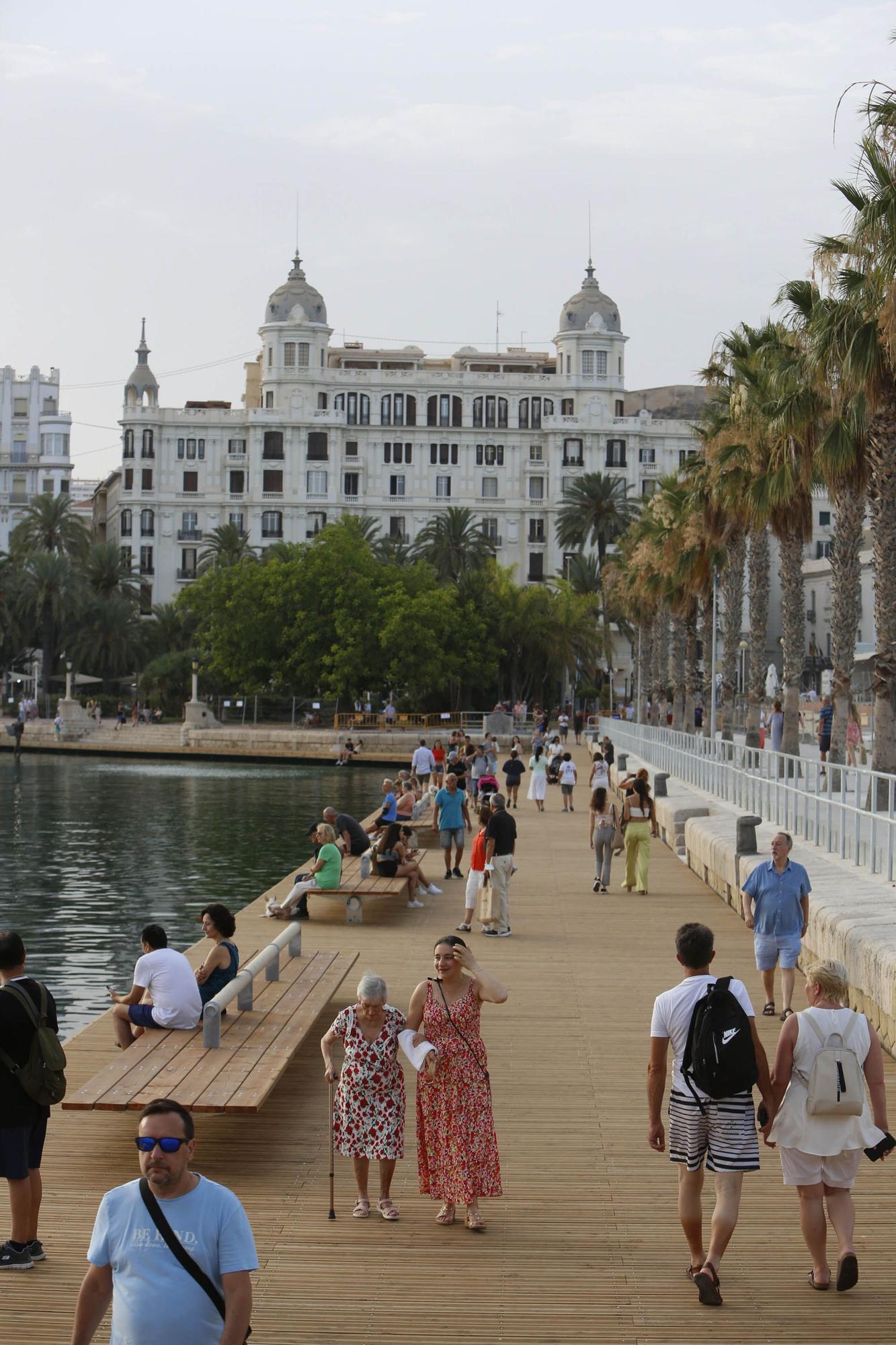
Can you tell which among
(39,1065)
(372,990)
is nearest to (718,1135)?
(372,990)

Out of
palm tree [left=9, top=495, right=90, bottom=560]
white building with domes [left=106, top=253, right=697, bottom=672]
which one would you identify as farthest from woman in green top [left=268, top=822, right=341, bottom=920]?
white building with domes [left=106, top=253, right=697, bottom=672]

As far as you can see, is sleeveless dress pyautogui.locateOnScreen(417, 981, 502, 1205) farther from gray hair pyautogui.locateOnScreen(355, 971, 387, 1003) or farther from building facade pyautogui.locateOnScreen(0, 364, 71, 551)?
building facade pyautogui.locateOnScreen(0, 364, 71, 551)

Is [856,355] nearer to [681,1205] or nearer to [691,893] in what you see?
[691,893]

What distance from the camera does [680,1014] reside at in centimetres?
738

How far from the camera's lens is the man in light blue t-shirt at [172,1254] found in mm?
4699

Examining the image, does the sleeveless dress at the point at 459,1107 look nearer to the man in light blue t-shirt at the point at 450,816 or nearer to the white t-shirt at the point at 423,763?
the man in light blue t-shirt at the point at 450,816

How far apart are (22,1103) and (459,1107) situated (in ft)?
7.43

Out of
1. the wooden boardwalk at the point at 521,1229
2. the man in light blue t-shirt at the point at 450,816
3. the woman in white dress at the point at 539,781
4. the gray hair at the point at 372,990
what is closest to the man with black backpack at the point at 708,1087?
the wooden boardwalk at the point at 521,1229

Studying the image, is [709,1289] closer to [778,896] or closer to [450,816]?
[778,896]

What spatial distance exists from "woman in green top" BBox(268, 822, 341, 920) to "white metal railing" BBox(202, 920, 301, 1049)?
494cm

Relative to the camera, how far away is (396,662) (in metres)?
83.2

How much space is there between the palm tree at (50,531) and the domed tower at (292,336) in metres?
20.8

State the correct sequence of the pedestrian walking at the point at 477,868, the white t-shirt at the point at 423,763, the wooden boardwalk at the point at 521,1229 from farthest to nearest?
the white t-shirt at the point at 423,763
the pedestrian walking at the point at 477,868
the wooden boardwalk at the point at 521,1229

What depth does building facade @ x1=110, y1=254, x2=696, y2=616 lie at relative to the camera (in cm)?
11875
